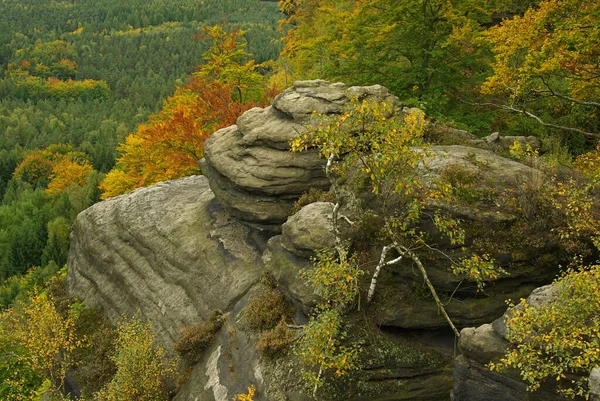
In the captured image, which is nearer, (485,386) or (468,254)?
(485,386)

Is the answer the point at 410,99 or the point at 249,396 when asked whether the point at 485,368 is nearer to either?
the point at 249,396

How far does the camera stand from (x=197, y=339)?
18359 millimetres

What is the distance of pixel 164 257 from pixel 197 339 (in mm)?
5714

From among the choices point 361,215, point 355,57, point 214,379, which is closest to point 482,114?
point 355,57

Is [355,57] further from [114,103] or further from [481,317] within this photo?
[114,103]

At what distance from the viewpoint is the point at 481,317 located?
14125 millimetres

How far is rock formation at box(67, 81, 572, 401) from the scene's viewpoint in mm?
14133

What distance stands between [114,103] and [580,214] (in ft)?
592

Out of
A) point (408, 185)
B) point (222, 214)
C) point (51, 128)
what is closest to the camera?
point (408, 185)

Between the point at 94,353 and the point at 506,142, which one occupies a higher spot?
the point at 506,142

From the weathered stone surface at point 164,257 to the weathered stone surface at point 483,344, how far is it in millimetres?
9388

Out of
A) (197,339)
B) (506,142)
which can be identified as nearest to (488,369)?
(506,142)

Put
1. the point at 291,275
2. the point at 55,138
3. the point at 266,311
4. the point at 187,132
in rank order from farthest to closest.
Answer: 1. the point at 55,138
2. the point at 187,132
3. the point at 266,311
4. the point at 291,275

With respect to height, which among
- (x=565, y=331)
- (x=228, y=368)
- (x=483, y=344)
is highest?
(x=565, y=331)
